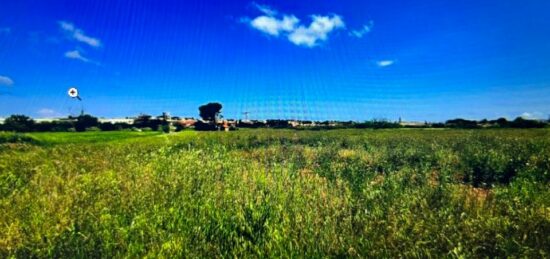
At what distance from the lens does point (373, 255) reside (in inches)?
162

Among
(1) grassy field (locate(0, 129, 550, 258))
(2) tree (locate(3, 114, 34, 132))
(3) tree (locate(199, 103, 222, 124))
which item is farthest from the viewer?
(3) tree (locate(199, 103, 222, 124))

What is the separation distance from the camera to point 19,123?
31.3 meters

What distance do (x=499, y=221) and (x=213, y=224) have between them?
361 cm

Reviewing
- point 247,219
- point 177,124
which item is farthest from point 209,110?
point 247,219

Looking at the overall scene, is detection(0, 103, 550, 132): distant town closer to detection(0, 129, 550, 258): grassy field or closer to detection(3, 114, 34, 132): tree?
detection(3, 114, 34, 132): tree

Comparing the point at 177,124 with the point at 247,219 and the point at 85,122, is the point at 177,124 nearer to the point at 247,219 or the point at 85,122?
the point at 85,122

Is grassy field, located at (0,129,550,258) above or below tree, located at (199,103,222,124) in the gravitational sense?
below

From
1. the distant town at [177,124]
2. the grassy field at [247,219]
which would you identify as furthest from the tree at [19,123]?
the grassy field at [247,219]

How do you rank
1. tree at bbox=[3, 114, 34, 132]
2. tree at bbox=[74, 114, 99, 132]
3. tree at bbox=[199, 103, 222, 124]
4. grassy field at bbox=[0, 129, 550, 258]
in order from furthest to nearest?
tree at bbox=[199, 103, 222, 124], tree at bbox=[74, 114, 99, 132], tree at bbox=[3, 114, 34, 132], grassy field at bbox=[0, 129, 550, 258]

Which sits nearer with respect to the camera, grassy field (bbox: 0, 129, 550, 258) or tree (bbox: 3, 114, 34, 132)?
grassy field (bbox: 0, 129, 550, 258)

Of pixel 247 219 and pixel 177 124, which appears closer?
pixel 247 219

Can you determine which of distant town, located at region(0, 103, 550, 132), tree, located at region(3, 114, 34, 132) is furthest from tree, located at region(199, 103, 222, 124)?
tree, located at region(3, 114, 34, 132)

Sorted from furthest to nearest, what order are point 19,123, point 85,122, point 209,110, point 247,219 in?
point 209,110, point 85,122, point 19,123, point 247,219

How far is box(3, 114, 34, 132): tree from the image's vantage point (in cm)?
2970
